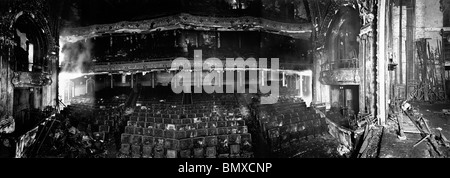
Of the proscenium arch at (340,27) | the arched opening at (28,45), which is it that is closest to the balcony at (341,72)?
the proscenium arch at (340,27)

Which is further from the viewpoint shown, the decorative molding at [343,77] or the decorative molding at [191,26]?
the decorative molding at [191,26]

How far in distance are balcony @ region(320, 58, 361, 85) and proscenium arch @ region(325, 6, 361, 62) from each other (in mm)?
680

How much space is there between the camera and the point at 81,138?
7562 millimetres

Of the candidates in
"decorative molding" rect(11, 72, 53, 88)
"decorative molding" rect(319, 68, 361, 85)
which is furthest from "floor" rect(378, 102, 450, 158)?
"decorative molding" rect(11, 72, 53, 88)

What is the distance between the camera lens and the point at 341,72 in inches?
396

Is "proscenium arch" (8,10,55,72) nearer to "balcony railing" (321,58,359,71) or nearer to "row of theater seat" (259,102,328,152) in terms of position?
"row of theater seat" (259,102,328,152)

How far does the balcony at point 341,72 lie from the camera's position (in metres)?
9.55

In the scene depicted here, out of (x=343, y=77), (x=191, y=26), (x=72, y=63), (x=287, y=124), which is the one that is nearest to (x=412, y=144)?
(x=287, y=124)

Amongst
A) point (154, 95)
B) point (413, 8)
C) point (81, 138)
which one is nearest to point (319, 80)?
point (413, 8)

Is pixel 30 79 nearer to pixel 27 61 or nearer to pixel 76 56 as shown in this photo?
pixel 27 61

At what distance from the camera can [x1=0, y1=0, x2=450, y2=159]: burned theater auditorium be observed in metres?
7.24

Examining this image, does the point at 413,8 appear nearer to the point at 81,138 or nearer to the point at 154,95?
the point at 154,95

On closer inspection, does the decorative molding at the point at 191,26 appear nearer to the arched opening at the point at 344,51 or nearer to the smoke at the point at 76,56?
the smoke at the point at 76,56

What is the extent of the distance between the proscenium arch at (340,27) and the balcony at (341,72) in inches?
26.8
